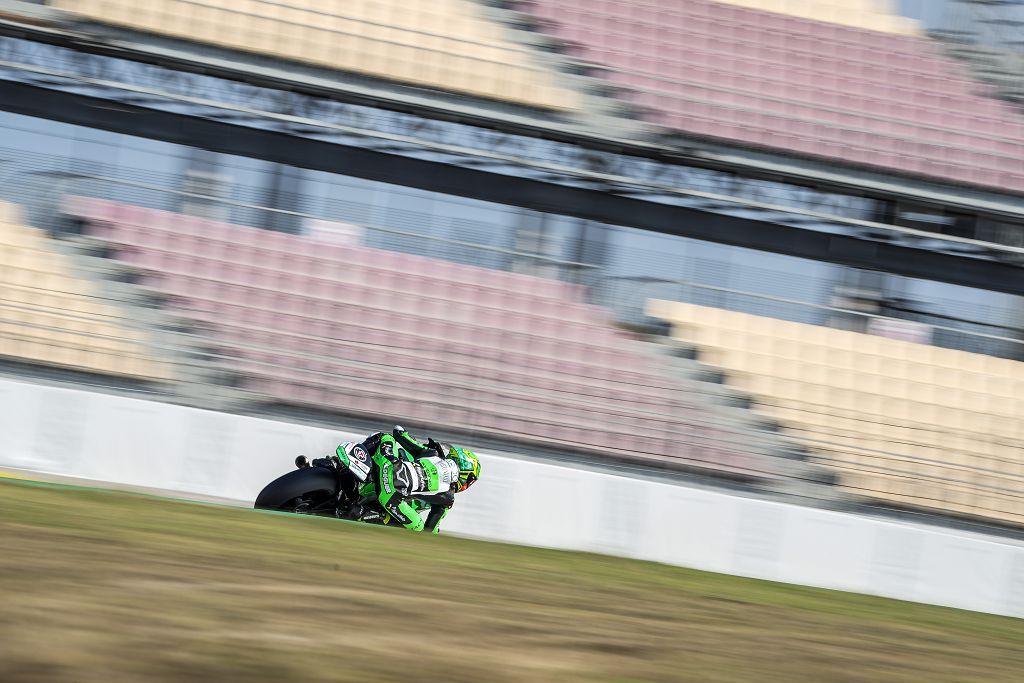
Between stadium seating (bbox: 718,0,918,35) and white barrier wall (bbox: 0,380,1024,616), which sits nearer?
white barrier wall (bbox: 0,380,1024,616)

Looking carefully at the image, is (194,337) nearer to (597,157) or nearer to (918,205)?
(597,157)

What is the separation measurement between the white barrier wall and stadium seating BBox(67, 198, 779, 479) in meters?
0.47

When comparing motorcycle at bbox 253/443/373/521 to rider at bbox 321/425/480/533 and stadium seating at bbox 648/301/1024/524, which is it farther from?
stadium seating at bbox 648/301/1024/524

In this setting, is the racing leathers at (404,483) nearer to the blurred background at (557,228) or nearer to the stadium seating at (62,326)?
the blurred background at (557,228)

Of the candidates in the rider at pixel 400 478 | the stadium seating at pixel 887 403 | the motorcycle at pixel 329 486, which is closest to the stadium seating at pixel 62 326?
the motorcycle at pixel 329 486

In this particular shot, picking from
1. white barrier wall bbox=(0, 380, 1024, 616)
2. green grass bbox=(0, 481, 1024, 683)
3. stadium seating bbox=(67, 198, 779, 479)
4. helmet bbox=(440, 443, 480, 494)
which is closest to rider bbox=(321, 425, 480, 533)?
helmet bbox=(440, 443, 480, 494)

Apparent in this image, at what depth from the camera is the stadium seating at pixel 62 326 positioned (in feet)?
30.0

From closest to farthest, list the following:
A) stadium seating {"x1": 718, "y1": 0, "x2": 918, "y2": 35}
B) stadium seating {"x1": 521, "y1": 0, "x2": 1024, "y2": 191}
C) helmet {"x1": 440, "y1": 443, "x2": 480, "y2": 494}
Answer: helmet {"x1": 440, "y1": 443, "x2": 480, "y2": 494} → stadium seating {"x1": 521, "y1": 0, "x2": 1024, "y2": 191} → stadium seating {"x1": 718, "y1": 0, "x2": 918, "y2": 35}

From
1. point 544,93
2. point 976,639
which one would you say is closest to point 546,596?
point 976,639

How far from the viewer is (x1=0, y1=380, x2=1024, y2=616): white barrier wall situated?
8891mm

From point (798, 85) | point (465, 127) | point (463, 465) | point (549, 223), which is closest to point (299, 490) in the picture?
point (463, 465)

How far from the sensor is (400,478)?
688 cm

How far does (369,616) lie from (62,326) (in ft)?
24.6

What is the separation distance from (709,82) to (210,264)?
668 cm
